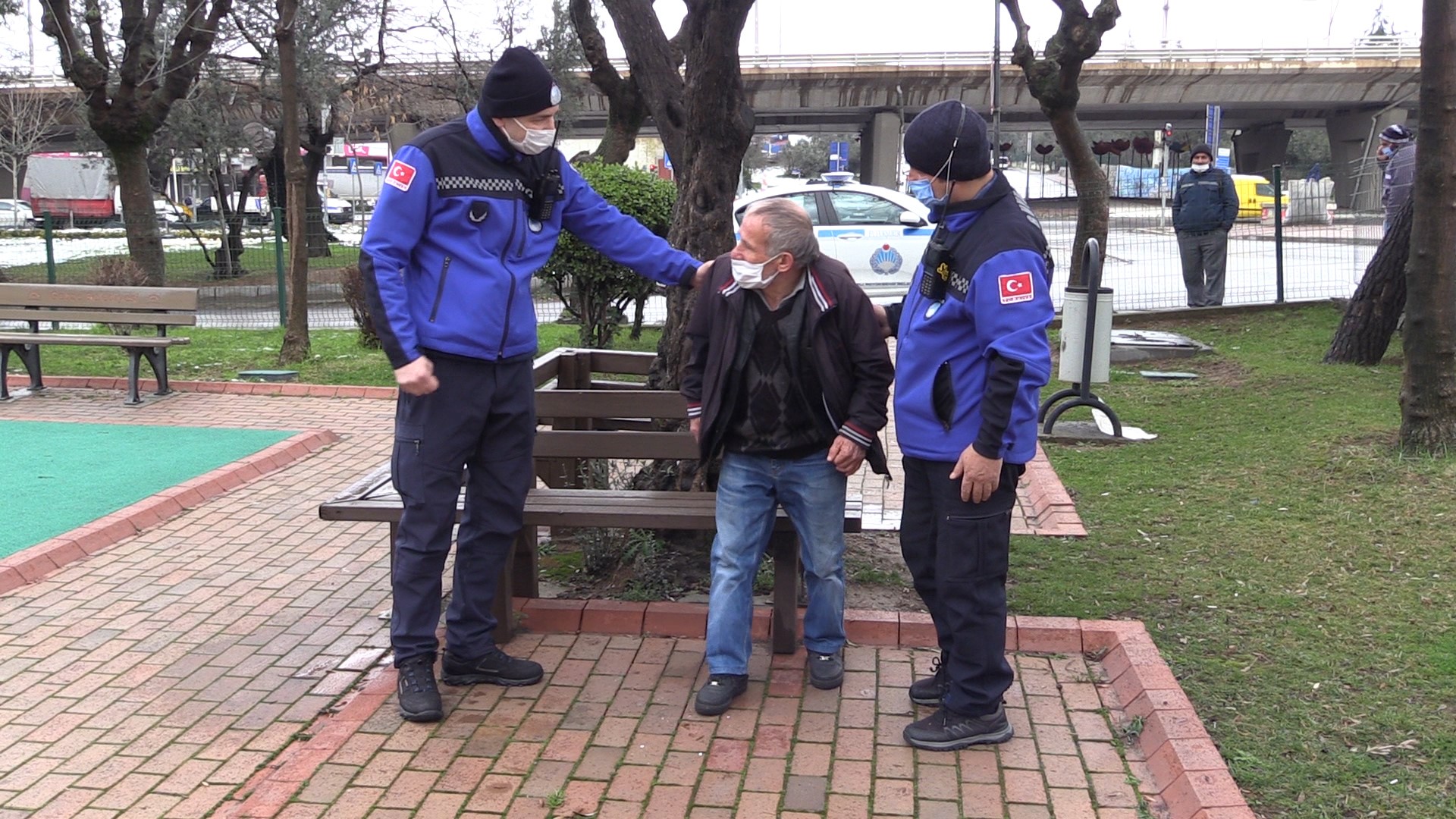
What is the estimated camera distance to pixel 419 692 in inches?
154

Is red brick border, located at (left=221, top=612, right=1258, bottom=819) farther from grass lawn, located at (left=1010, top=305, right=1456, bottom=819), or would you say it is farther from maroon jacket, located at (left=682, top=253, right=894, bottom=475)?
maroon jacket, located at (left=682, top=253, right=894, bottom=475)

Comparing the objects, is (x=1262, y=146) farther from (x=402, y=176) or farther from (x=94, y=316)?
(x=402, y=176)

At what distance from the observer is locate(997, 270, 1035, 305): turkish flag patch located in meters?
3.30

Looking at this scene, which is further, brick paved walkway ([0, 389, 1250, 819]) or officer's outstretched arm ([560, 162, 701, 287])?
officer's outstretched arm ([560, 162, 701, 287])

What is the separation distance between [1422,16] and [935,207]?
4214 millimetres

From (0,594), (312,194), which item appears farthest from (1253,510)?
(312,194)

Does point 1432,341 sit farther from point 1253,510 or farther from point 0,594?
point 0,594

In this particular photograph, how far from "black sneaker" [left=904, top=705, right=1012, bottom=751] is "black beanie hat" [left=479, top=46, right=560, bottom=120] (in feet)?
7.09

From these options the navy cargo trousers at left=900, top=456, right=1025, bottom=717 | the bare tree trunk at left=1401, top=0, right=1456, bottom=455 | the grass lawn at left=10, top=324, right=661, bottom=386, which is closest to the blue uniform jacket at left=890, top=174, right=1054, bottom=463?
the navy cargo trousers at left=900, top=456, right=1025, bottom=717

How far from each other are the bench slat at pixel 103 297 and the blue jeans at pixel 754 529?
691 cm

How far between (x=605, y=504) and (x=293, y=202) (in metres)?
7.70

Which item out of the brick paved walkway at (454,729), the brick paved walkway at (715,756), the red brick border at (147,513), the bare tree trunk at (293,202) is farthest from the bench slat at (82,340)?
the brick paved walkway at (715,756)

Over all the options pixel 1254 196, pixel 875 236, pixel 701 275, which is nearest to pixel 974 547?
pixel 701 275

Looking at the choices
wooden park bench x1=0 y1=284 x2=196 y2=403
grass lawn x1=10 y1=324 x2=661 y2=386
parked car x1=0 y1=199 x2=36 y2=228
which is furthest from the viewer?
parked car x1=0 y1=199 x2=36 y2=228
